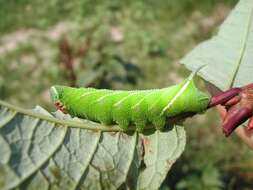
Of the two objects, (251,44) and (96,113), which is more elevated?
(251,44)

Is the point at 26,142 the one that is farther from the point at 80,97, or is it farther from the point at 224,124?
the point at 224,124

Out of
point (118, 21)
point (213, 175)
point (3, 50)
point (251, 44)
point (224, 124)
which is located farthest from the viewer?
point (118, 21)

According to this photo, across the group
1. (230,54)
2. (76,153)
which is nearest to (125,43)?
(230,54)

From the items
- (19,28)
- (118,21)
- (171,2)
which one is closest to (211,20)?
(171,2)

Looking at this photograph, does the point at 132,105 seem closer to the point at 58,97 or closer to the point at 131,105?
the point at 131,105

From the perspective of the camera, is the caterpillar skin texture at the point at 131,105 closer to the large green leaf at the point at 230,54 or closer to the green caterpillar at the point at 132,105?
the green caterpillar at the point at 132,105

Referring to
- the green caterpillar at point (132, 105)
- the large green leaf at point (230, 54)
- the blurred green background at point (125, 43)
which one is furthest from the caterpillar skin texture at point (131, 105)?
the blurred green background at point (125, 43)
